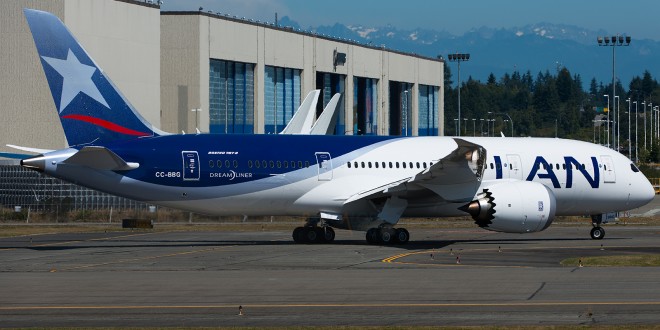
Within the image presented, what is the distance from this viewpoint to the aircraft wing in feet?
Result: 124

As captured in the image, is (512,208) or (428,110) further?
(428,110)

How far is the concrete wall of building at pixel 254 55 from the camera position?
246 ft

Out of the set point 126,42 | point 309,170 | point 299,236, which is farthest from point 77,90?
point 126,42

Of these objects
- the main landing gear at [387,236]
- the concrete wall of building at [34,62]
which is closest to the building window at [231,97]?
the concrete wall of building at [34,62]

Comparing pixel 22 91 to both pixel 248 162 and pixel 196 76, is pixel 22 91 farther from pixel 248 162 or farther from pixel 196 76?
pixel 248 162

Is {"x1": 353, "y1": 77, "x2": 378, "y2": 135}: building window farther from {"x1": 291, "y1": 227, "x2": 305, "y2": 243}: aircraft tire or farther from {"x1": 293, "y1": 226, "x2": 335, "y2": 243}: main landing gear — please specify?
{"x1": 291, "y1": 227, "x2": 305, "y2": 243}: aircraft tire

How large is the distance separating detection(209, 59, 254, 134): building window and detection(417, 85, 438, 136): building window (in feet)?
118

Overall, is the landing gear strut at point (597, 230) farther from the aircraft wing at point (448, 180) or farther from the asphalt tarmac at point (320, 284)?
the aircraft wing at point (448, 180)

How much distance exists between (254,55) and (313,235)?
42.2m

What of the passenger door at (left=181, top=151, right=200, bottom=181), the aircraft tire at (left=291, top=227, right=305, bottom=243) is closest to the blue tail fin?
the passenger door at (left=181, top=151, right=200, bottom=181)

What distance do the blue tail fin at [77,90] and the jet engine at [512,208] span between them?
1182 centimetres

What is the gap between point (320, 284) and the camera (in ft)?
86.9

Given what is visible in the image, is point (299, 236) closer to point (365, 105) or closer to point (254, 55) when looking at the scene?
point (254, 55)

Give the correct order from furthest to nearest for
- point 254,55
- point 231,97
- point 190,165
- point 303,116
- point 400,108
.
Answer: point 400,108 < point 254,55 < point 231,97 < point 303,116 < point 190,165
